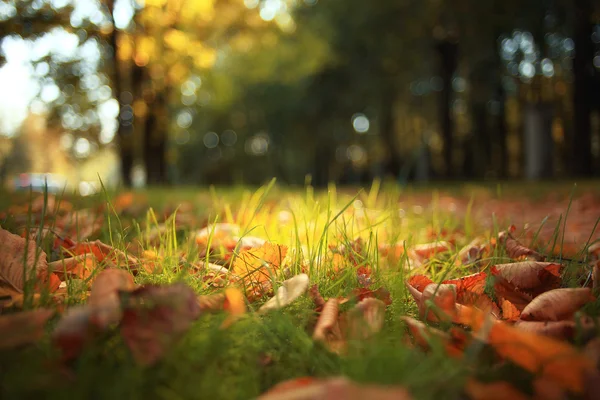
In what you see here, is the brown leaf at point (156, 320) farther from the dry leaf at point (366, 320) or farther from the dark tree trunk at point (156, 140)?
the dark tree trunk at point (156, 140)

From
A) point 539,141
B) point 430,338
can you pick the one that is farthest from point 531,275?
point 539,141

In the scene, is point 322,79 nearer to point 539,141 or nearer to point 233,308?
point 539,141

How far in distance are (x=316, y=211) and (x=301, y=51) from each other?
50.7ft

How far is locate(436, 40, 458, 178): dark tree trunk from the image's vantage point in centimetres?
1541

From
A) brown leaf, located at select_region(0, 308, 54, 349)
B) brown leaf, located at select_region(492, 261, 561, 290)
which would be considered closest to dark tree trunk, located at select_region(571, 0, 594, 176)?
brown leaf, located at select_region(492, 261, 561, 290)

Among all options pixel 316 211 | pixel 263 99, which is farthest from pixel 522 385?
pixel 263 99

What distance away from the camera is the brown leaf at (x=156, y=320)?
36.6 inches

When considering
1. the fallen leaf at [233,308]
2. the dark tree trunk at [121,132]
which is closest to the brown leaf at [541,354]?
the fallen leaf at [233,308]

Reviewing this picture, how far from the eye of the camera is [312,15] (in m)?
18.1

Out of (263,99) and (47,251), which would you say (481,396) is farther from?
(263,99)

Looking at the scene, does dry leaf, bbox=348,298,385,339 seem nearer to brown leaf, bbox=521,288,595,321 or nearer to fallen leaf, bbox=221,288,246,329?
fallen leaf, bbox=221,288,246,329

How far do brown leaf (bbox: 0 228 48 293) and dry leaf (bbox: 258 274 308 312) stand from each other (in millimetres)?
588

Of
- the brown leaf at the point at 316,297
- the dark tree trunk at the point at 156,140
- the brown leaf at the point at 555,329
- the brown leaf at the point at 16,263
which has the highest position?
the dark tree trunk at the point at 156,140

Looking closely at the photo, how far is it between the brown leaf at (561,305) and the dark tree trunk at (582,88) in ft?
41.1
